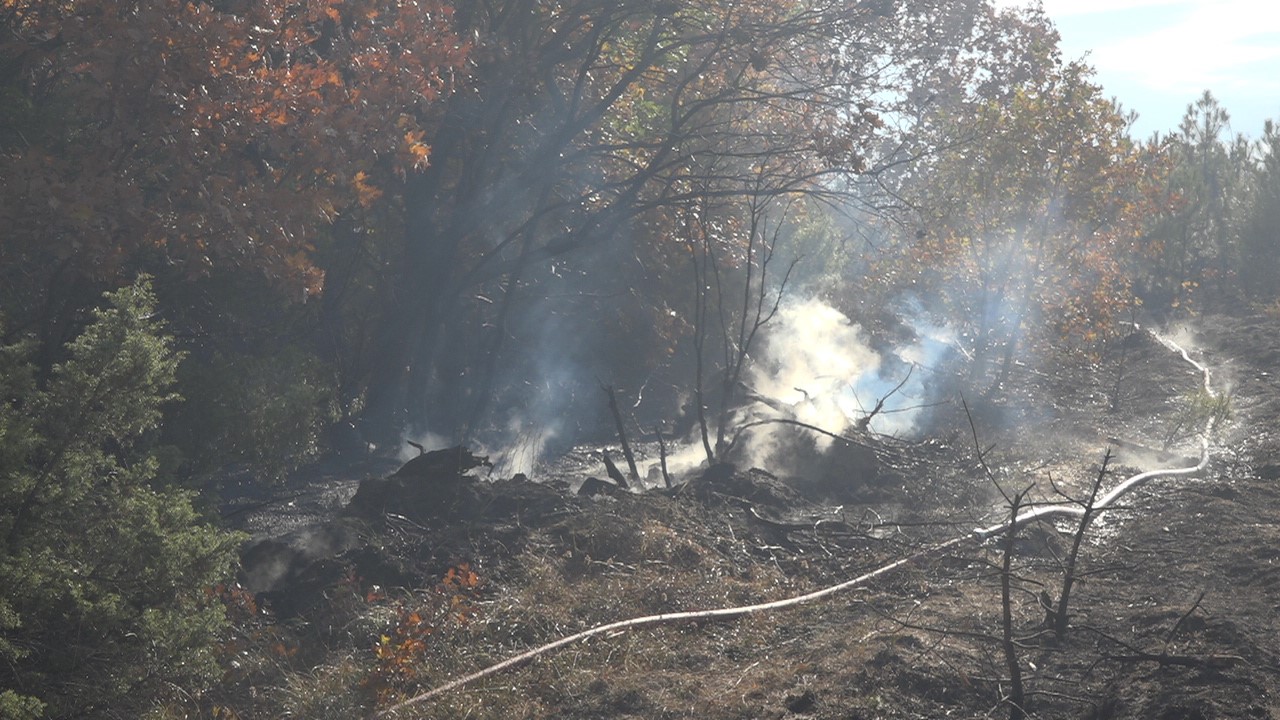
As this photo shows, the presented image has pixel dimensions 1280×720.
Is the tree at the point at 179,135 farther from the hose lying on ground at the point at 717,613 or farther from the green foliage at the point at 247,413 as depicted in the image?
the hose lying on ground at the point at 717,613

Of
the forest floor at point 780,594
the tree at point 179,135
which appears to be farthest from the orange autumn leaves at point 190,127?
the forest floor at point 780,594

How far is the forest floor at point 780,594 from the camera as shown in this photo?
20.2 feet

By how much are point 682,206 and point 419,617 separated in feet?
26.5

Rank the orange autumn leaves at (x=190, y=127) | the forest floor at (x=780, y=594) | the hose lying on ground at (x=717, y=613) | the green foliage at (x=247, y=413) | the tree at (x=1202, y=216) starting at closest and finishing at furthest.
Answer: the forest floor at (x=780, y=594) → the hose lying on ground at (x=717, y=613) → the orange autumn leaves at (x=190, y=127) → the green foliage at (x=247, y=413) → the tree at (x=1202, y=216)

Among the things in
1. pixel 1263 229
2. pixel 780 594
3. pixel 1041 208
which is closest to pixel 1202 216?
pixel 1263 229

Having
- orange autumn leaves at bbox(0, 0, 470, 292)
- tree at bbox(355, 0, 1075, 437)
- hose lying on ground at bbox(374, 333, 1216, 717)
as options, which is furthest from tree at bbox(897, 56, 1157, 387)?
orange autumn leaves at bbox(0, 0, 470, 292)

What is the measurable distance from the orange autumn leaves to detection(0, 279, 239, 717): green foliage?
10.6 feet

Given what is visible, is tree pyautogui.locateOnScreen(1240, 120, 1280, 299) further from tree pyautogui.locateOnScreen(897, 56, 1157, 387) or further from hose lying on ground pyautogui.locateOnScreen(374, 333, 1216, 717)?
hose lying on ground pyautogui.locateOnScreen(374, 333, 1216, 717)

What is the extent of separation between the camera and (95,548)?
5602mm

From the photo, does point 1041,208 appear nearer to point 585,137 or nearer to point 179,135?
point 585,137

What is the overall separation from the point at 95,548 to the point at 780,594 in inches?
173

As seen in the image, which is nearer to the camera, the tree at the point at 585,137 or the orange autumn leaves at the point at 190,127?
the orange autumn leaves at the point at 190,127

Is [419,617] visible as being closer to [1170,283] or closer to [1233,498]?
[1233,498]

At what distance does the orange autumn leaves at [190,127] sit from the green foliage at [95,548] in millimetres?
3223
